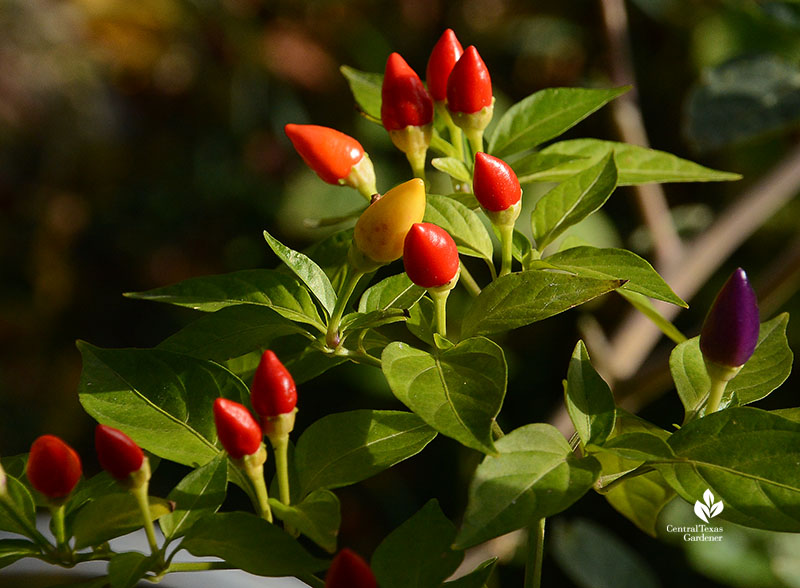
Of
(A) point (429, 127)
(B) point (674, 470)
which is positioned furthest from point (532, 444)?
(A) point (429, 127)

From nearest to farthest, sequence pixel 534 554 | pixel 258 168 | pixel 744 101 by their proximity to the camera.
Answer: pixel 534 554 < pixel 744 101 < pixel 258 168

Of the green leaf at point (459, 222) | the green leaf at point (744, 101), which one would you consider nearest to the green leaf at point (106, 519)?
the green leaf at point (459, 222)

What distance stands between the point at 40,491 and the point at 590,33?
71.1 inches

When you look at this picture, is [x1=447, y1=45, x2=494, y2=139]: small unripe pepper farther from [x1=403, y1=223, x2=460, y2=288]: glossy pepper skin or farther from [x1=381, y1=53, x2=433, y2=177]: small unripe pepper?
[x1=403, y1=223, x2=460, y2=288]: glossy pepper skin

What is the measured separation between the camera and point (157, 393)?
43cm

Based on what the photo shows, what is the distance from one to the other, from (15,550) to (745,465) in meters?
0.35

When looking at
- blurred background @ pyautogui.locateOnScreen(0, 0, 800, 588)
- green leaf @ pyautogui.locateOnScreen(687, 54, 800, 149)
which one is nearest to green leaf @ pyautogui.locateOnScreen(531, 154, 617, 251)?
green leaf @ pyautogui.locateOnScreen(687, 54, 800, 149)

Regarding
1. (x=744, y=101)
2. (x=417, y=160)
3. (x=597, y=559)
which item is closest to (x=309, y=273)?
(x=417, y=160)

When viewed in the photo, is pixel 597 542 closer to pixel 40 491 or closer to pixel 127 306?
pixel 40 491

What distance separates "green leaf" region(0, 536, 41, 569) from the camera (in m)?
0.40

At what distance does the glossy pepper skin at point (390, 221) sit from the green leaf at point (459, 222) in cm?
5

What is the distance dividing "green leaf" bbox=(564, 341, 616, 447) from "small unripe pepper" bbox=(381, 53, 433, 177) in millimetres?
165

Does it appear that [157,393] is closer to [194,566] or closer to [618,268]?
[194,566]

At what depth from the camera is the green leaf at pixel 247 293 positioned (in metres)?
0.42
